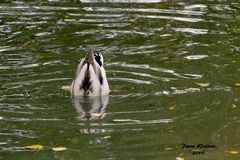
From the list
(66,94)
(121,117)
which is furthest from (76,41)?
(121,117)

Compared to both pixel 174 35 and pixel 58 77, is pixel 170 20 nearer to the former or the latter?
pixel 174 35

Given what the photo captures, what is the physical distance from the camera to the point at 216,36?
1544 centimetres

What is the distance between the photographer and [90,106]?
11.9 metres

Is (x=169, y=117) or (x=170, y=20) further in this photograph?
(x=170, y=20)

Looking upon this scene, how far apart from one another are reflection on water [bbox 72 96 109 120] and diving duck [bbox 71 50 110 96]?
0.09m

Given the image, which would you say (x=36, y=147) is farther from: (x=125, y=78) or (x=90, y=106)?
(x=125, y=78)

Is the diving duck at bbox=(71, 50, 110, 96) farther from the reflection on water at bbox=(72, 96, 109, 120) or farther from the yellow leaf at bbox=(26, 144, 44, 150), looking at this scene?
the yellow leaf at bbox=(26, 144, 44, 150)

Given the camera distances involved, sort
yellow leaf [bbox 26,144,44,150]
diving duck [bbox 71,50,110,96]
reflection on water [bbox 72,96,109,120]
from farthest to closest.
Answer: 1. diving duck [bbox 71,50,110,96]
2. reflection on water [bbox 72,96,109,120]
3. yellow leaf [bbox 26,144,44,150]

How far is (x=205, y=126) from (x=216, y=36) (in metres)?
5.02

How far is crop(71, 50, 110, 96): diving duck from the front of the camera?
39.3 ft

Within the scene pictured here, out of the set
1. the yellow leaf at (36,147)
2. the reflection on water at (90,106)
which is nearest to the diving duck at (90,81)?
the reflection on water at (90,106)

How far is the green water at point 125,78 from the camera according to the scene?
33.4 feet

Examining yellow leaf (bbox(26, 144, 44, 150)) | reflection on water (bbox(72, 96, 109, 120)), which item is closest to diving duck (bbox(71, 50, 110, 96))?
reflection on water (bbox(72, 96, 109, 120))

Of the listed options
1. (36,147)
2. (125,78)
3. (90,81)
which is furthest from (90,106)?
(36,147)
